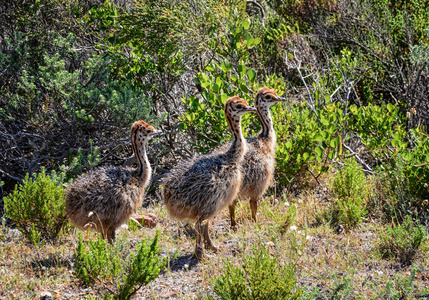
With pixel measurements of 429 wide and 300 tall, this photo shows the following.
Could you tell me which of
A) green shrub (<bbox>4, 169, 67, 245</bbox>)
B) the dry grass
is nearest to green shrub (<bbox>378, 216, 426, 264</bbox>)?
the dry grass

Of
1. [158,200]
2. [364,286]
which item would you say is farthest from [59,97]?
[364,286]

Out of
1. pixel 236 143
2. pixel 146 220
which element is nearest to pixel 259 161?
pixel 236 143

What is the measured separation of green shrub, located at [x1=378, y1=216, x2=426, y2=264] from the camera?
5527 millimetres

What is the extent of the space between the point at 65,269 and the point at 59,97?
12.0 ft

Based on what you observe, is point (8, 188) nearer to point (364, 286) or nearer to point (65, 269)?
point (65, 269)

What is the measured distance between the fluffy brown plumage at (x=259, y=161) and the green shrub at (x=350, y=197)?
36.3 inches

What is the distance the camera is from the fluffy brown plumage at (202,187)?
A: 19.3 ft

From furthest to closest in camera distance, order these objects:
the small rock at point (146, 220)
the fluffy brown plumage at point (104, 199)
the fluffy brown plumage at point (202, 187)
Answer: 1. the small rock at point (146, 220)
2. the fluffy brown plumage at point (104, 199)
3. the fluffy brown plumage at point (202, 187)

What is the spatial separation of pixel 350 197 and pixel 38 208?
3909 millimetres

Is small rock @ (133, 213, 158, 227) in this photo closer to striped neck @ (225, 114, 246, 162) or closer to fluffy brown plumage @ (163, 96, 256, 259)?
fluffy brown plumage @ (163, 96, 256, 259)

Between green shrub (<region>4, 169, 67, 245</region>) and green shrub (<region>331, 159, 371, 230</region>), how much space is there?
11.3 ft

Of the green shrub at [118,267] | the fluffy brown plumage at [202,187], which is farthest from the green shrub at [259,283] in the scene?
the fluffy brown plumage at [202,187]

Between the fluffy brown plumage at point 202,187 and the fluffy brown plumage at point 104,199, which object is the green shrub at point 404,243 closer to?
the fluffy brown plumage at point 202,187

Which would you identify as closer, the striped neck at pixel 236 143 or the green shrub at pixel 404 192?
the striped neck at pixel 236 143
